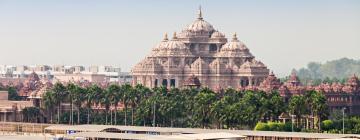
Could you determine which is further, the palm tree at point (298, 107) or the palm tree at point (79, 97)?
the palm tree at point (79, 97)

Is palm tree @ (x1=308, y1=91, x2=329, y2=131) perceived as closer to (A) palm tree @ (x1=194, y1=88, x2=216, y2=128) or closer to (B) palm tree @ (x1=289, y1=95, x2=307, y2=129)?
(B) palm tree @ (x1=289, y1=95, x2=307, y2=129)

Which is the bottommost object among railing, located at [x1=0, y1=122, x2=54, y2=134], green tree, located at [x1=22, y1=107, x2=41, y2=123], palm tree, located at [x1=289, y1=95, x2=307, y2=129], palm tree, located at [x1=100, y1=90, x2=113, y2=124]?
railing, located at [x1=0, y1=122, x2=54, y2=134]

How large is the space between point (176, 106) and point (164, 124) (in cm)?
611

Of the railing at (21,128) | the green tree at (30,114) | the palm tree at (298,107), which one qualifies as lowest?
the railing at (21,128)

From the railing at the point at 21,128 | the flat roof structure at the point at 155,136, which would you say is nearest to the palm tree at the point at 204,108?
the railing at the point at 21,128

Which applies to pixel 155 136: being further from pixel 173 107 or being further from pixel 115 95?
pixel 115 95

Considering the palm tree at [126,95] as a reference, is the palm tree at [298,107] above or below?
below

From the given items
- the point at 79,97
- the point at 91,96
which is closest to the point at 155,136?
the point at 91,96

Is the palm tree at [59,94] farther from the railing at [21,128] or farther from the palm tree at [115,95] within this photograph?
the railing at [21,128]

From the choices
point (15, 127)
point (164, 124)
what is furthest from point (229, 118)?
point (15, 127)

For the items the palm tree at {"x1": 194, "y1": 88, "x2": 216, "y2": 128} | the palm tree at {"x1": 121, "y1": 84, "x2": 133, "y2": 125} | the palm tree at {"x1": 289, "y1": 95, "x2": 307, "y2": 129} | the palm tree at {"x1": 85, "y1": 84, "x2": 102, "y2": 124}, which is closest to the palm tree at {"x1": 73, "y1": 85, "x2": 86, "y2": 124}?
the palm tree at {"x1": 85, "y1": 84, "x2": 102, "y2": 124}

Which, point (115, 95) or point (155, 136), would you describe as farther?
point (115, 95)

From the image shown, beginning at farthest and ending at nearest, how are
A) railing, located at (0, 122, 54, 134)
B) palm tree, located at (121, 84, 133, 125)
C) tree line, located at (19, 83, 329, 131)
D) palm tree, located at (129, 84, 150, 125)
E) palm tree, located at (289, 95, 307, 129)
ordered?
palm tree, located at (129, 84, 150, 125), palm tree, located at (121, 84, 133, 125), tree line, located at (19, 83, 329, 131), palm tree, located at (289, 95, 307, 129), railing, located at (0, 122, 54, 134)

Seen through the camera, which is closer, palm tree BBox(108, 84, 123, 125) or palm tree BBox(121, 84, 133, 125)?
palm tree BBox(121, 84, 133, 125)
